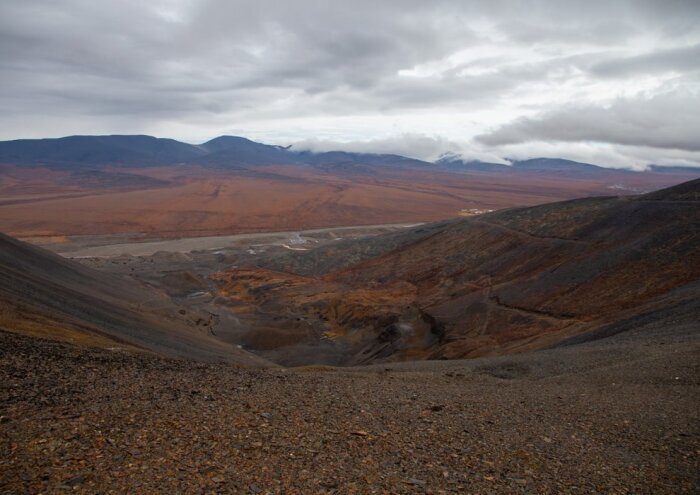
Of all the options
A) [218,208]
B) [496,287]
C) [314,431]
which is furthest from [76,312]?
[218,208]

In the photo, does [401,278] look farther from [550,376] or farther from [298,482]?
[298,482]

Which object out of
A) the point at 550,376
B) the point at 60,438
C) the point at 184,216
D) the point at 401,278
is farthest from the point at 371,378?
the point at 184,216

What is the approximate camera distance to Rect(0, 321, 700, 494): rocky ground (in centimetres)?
624

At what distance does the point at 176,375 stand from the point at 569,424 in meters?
8.10

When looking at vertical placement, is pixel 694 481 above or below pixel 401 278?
above

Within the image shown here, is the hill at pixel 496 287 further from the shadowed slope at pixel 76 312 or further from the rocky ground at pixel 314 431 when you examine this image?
the rocky ground at pixel 314 431

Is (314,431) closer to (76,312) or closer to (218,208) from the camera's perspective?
(76,312)

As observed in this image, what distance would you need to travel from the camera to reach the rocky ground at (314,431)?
20.5 feet

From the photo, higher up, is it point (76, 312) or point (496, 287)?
point (76, 312)

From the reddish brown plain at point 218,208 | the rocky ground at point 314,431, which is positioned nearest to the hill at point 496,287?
the rocky ground at point 314,431

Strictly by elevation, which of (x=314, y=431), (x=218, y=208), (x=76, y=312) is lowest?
(x=76, y=312)

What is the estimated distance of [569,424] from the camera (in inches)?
379

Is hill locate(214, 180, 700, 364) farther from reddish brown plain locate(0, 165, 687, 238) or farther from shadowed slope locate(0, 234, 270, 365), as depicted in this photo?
reddish brown plain locate(0, 165, 687, 238)

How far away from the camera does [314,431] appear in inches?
320
